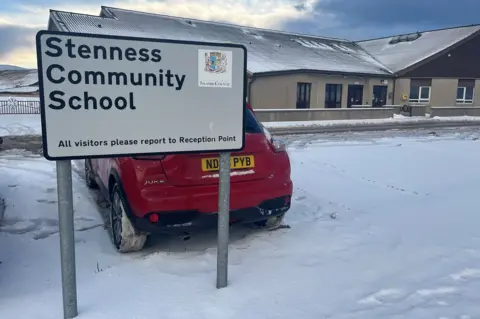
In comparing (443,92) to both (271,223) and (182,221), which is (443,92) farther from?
(182,221)

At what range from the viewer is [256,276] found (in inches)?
142

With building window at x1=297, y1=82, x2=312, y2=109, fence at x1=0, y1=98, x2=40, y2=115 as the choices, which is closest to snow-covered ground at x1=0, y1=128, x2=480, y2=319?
fence at x1=0, y1=98, x2=40, y2=115

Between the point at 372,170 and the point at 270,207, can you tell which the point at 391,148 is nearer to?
the point at 372,170

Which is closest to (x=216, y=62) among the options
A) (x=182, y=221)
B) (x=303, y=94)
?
(x=182, y=221)

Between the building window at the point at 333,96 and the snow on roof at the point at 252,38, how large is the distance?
4.19ft

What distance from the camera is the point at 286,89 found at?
26.1 metres

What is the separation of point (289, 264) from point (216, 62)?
77.9 inches

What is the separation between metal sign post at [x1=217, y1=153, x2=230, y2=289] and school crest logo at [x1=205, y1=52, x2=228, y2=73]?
69cm

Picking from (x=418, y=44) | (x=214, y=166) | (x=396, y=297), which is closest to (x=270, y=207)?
(x=214, y=166)

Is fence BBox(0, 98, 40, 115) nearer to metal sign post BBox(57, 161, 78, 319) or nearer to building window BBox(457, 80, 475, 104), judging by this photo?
metal sign post BBox(57, 161, 78, 319)

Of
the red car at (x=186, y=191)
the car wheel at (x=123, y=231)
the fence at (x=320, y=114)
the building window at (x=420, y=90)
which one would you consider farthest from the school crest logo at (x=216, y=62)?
the building window at (x=420, y=90)

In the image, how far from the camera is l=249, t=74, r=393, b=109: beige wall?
25.0 meters

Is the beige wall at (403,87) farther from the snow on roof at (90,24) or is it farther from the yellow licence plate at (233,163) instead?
the yellow licence plate at (233,163)

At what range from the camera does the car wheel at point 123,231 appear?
3.97 metres
